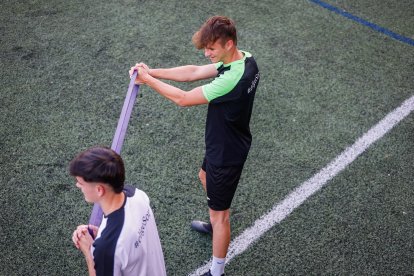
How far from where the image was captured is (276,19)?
6941 millimetres

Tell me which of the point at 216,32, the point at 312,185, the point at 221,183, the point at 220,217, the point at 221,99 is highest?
the point at 216,32

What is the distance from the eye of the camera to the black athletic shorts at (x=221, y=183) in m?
3.26

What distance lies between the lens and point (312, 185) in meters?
4.52

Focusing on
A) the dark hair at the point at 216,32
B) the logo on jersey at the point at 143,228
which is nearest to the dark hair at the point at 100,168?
the logo on jersey at the point at 143,228

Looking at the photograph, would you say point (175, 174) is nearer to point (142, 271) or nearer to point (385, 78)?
point (142, 271)

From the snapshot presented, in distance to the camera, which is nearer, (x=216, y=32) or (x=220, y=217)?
(x=216, y=32)

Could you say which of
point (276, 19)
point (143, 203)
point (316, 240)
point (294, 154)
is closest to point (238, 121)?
point (143, 203)

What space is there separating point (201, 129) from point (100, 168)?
284cm

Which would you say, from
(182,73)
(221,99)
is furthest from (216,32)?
(182,73)

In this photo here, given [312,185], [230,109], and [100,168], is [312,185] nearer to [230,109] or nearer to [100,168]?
[230,109]

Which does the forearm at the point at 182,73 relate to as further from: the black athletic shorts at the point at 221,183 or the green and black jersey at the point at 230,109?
the black athletic shorts at the point at 221,183

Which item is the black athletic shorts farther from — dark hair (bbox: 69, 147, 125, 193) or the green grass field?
dark hair (bbox: 69, 147, 125, 193)

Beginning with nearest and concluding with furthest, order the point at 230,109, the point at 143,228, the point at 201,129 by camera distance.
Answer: the point at 143,228, the point at 230,109, the point at 201,129

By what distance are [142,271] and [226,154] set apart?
108cm
